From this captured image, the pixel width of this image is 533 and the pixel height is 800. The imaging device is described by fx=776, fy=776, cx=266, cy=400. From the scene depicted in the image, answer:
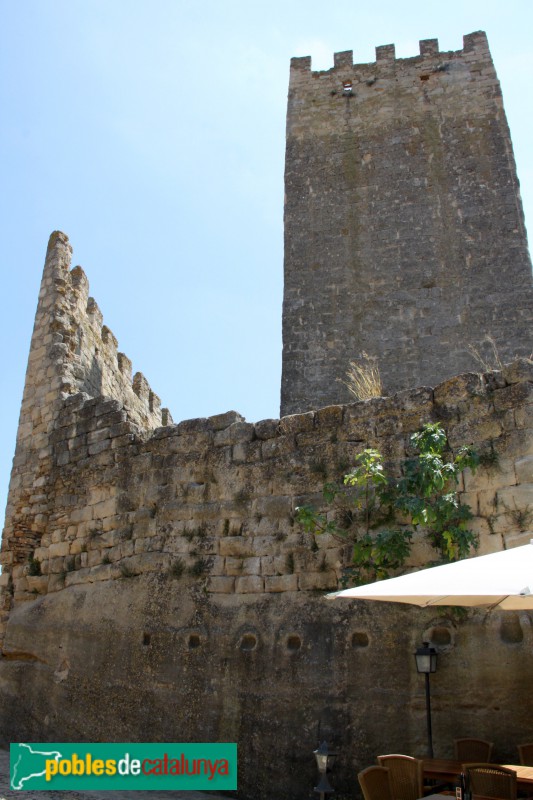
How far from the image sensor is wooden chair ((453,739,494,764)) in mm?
4816

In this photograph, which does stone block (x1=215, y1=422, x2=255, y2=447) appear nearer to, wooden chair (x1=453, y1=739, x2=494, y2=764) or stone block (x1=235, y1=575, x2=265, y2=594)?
stone block (x1=235, y1=575, x2=265, y2=594)

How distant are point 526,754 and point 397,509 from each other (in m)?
1.85

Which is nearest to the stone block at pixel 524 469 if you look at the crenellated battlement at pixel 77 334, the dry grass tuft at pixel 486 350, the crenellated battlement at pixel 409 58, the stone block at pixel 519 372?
the stone block at pixel 519 372

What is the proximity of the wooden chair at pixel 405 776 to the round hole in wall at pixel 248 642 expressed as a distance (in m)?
1.68

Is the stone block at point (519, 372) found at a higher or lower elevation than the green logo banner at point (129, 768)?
higher

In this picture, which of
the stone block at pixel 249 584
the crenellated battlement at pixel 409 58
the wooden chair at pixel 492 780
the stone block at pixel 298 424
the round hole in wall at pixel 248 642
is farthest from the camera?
the crenellated battlement at pixel 409 58

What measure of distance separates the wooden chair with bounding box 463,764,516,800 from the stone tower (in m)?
7.31

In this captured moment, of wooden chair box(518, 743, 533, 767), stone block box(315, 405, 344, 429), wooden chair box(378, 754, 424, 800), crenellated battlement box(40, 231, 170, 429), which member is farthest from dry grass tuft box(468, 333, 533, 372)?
wooden chair box(378, 754, 424, 800)

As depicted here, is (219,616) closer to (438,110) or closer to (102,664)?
(102,664)

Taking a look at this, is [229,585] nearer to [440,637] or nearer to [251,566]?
[251,566]

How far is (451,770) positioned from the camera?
4484mm

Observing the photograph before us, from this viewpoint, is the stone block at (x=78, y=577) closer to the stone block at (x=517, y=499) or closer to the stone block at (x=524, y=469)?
the stone block at (x=517, y=499)

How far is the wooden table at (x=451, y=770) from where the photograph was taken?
4.09m

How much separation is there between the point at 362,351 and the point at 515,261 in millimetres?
2654
